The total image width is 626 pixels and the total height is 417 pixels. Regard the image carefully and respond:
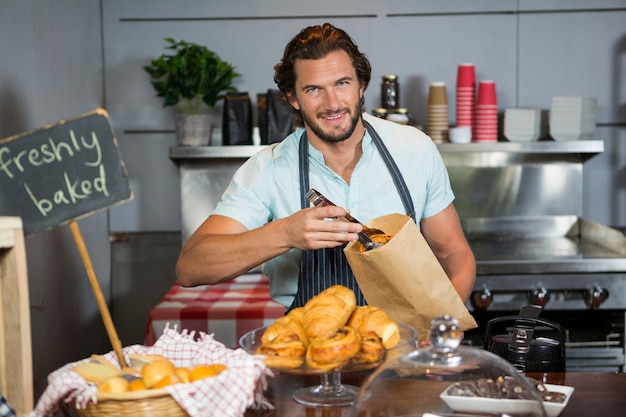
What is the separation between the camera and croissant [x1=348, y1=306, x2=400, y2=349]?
128 centimetres

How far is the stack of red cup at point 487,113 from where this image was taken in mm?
3697

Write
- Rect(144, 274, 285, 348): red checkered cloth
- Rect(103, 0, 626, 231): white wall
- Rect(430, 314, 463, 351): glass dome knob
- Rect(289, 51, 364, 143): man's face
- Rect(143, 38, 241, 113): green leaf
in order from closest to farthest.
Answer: Rect(430, 314, 463, 351): glass dome knob
Rect(289, 51, 364, 143): man's face
Rect(144, 274, 285, 348): red checkered cloth
Rect(143, 38, 241, 113): green leaf
Rect(103, 0, 626, 231): white wall

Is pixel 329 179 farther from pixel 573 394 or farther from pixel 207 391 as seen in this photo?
pixel 207 391

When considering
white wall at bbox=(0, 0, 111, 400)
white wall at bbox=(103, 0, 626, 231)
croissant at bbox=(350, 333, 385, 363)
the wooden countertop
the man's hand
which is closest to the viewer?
croissant at bbox=(350, 333, 385, 363)

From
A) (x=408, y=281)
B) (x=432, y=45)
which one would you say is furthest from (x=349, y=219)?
(x=432, y=45)

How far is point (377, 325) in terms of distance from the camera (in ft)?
4.28

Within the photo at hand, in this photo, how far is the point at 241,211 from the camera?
6.92ft

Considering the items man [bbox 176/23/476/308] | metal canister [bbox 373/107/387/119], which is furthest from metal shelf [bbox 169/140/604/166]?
man [bbox 176/23/476/308]

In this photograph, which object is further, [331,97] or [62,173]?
[331,97]

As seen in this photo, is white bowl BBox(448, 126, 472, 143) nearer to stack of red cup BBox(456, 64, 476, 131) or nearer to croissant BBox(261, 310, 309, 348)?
stack of red cup BBox(456, 64, 476, 131)

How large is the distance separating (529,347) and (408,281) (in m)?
0.26

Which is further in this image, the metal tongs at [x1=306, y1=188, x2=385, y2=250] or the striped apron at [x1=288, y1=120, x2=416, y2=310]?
the striped apron at [x1=288, y1=120, x2=416, y2=310]

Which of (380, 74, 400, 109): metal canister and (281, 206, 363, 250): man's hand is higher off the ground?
(380, 74, 400, 109): metal canister

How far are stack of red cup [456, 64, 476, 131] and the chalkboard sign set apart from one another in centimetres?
269
